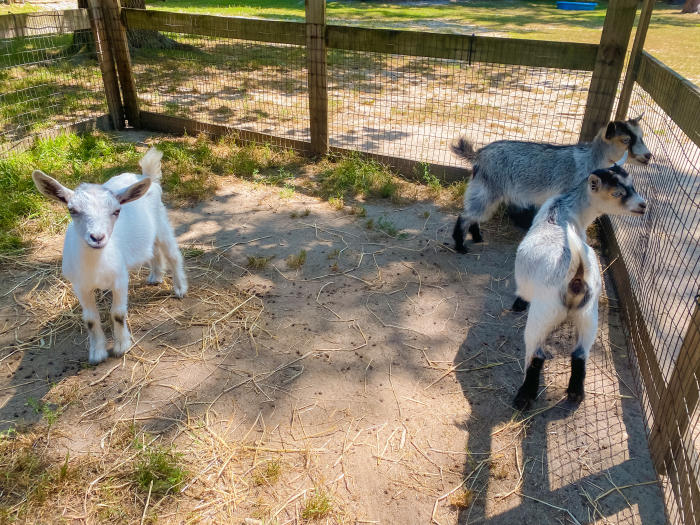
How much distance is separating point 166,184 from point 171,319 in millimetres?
2542

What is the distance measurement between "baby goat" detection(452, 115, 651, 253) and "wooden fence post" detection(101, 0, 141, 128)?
520 cm

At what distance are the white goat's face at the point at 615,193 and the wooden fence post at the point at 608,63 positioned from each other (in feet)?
5.88

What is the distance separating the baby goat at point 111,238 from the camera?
3.09m

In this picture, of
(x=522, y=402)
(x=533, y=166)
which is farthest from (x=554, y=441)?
(x=533, y=166)

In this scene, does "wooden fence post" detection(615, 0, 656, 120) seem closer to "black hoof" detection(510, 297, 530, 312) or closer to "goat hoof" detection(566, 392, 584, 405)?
"black hoof" detection(510, 297, 530, 312)

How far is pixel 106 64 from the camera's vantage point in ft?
25.1

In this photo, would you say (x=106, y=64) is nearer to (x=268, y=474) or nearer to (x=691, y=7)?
(x=268, y=474)

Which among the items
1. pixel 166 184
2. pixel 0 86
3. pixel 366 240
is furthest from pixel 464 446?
pixel 0 86

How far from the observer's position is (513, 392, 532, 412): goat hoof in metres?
3.35

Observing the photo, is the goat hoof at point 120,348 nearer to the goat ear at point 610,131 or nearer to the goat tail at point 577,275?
the goat tail at point 577,275

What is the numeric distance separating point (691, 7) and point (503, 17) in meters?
7.44

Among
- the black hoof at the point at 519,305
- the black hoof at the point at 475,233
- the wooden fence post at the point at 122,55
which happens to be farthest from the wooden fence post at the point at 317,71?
the black hoof at the point at 519,305

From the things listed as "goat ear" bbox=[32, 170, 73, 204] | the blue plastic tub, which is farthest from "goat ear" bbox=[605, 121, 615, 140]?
the blue plastic tub

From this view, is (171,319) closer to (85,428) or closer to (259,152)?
(85,428)
